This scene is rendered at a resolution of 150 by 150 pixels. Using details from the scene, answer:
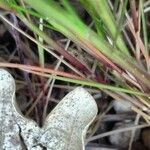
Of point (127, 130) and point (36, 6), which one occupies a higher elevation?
point (36, 6)

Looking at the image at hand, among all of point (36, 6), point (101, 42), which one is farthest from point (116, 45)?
point (36, 6)

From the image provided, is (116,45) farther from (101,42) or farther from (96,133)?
(96,133)

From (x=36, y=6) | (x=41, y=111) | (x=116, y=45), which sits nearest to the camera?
(x=36, y=6)

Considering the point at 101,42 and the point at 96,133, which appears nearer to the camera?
the point at 101,42

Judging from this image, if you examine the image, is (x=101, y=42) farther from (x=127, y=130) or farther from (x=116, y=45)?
(x=127, y=130)

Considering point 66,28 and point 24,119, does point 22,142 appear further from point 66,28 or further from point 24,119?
point 66,28

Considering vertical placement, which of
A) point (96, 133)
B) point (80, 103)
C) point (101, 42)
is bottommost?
point (96, 133)

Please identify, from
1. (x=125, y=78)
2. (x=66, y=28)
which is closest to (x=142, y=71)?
(x=125, y=78)

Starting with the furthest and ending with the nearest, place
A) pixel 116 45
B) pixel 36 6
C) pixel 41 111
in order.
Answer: pixel 41 111
pixel 116 45
pixel 36 6

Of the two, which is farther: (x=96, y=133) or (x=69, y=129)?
(x=96, y=133)
